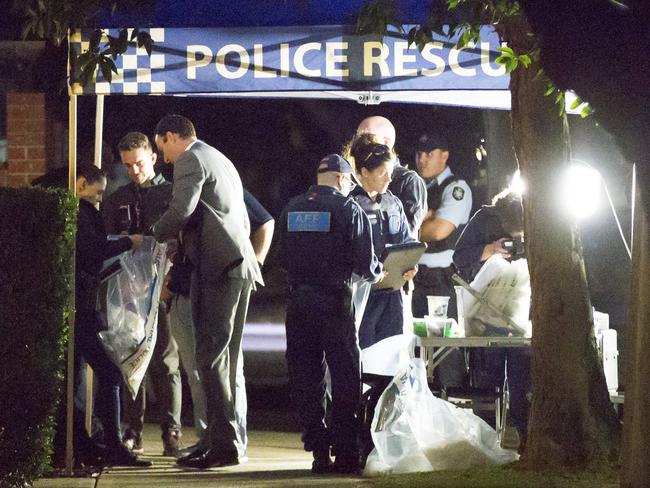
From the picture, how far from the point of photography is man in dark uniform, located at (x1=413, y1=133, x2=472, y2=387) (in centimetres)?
1182

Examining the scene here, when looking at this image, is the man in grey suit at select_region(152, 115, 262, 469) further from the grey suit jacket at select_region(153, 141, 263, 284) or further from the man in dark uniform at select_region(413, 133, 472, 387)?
the man in dark uniform at select_region(413, 133, 472, 387)

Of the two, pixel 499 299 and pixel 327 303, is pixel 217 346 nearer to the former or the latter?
pixel 327 303

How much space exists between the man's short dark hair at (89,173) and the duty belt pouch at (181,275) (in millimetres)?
688

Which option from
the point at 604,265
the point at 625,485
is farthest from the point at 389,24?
the point at 604,265

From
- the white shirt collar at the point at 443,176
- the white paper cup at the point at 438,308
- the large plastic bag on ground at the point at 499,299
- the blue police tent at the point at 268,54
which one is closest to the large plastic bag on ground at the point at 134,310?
the blue police tent at the point at 268,54

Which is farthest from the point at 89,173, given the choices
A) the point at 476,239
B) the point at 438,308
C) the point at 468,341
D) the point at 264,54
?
the point at 476,239

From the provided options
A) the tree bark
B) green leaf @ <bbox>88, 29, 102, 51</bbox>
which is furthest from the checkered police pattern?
the tree bark

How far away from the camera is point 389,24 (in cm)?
875

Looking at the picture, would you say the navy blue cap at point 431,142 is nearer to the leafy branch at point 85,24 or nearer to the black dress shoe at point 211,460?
the black dress shoe at point 211,460

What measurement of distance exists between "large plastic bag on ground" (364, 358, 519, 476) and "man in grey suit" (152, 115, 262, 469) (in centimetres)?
101

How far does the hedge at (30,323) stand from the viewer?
303 inches

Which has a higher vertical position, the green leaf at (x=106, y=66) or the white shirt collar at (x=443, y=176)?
the green leaf at (x=106, y=66)

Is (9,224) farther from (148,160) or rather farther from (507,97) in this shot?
(507,97)

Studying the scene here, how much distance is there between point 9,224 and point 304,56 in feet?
7.40
